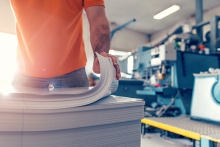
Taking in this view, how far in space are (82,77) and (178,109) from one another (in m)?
1.84

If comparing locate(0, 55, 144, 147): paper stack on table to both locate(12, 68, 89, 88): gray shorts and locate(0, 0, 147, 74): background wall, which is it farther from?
locate(0, 0, 147, 74): background wall

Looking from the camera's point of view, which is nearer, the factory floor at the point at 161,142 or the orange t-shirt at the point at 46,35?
the orange t-shirt at the point at 46,35

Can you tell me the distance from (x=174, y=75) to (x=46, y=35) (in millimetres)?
1847

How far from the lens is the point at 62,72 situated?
29.8 inches

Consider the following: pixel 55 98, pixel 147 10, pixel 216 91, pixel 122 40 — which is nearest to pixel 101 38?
pixel 55 98

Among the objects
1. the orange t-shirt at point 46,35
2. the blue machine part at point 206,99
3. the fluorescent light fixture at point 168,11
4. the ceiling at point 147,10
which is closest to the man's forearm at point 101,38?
the orange t-shirt at point 46,35

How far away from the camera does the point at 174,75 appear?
7.47 feet

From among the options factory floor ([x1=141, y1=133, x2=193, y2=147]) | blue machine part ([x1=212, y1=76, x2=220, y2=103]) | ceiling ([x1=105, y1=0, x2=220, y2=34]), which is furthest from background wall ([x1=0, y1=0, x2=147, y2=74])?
blue machine part ([x1=212, y1=76, x2=220, y2=103])

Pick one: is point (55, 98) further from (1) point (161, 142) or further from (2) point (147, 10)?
(2) point (147, 10)

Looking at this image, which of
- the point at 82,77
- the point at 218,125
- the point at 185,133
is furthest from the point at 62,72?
the point at 218,125

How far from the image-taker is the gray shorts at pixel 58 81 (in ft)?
2.45

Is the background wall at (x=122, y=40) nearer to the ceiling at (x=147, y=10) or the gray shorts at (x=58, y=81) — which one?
the ceiling at (x=147, y=10)

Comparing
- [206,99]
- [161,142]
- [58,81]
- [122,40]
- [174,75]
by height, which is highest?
[122,40]

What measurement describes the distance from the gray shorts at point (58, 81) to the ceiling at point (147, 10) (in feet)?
12.1
